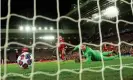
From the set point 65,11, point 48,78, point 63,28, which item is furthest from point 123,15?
point 48,78

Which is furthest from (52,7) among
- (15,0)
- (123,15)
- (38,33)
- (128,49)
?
(128,49)

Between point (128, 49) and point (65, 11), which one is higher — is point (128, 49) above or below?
below

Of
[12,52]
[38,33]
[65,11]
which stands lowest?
[12,52]

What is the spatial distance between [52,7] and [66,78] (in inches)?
589

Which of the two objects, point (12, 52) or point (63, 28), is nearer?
point (12, 52)

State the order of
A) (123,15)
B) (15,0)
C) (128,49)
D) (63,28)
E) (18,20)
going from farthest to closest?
(63,28) → (18,20) → (123,15) → (15,0) → (128,49)

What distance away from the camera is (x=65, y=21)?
2059 cm

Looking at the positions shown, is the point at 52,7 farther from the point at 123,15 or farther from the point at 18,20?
the point at 123,15

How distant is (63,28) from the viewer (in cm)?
2003

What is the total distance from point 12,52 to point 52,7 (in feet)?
12.9

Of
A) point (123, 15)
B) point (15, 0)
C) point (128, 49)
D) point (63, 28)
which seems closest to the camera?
point (128, 49)

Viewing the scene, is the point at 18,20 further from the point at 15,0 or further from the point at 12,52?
the point at 15,0

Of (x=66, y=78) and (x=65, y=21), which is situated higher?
(x=65, y=21)

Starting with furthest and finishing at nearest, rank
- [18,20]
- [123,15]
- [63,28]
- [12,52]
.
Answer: [63,28]
[18,20]
[12,52]
[123,15]
